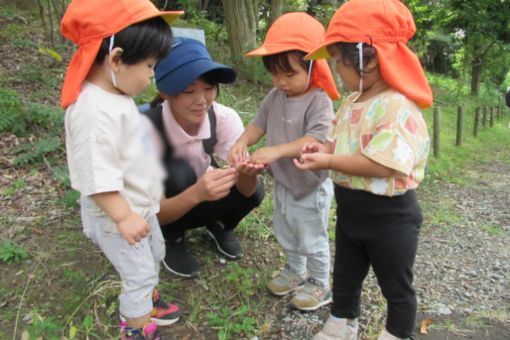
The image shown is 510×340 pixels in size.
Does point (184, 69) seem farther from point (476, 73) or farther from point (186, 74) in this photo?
point (476, 73)

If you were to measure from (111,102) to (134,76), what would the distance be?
0.13 m

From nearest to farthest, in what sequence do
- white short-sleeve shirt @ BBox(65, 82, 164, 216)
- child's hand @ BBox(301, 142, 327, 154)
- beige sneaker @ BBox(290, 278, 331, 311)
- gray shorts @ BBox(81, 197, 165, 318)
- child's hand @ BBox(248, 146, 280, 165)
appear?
white short-sleeve shirt @ BBox(65, 82, 164, 216), gray shorts @ BBox(81, 197, 165, 318), child's hand @ BBox(301, 142, 327, 154), child's hand @ BBox(248, 146, 280, 165), beige sneaker @ BBox(290, 278, 331, 311)

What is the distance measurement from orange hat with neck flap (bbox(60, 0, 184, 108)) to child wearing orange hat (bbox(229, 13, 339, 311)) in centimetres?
65

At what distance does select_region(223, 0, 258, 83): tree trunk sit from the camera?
6.94 meters

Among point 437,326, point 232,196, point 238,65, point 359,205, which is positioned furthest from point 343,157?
point 238,65

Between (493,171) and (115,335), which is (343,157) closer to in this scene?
(115,335)

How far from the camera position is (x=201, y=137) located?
8.02 feet

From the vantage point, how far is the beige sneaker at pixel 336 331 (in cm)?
208

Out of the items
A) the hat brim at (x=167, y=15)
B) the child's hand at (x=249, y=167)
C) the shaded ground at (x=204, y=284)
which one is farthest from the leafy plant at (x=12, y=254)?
the hat brim at (x=167, y=15)

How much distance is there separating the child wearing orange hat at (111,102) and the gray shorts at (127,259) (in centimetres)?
1

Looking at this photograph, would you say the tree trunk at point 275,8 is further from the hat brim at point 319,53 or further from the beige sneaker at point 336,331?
the beige sneaker at point 336,331

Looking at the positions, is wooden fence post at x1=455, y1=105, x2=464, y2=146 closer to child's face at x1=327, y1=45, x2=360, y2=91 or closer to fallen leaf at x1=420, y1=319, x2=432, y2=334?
fallen leaf at x1=420, y1=319, x2=432, y2=334

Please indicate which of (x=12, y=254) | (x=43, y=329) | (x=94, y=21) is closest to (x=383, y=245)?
(x=94, y=21)

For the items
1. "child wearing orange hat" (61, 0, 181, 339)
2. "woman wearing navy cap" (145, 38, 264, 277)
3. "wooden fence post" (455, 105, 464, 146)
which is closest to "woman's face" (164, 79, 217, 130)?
"woman wearing navy cap" (145, 38, 264, 277)
